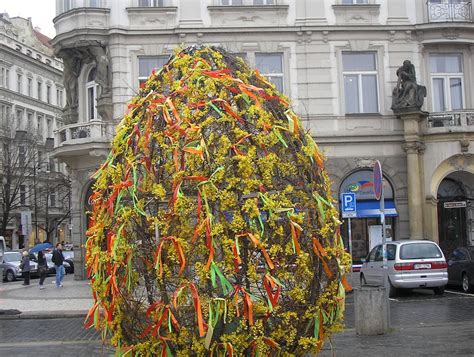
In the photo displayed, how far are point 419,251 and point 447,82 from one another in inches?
414

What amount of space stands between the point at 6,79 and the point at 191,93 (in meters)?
61.1

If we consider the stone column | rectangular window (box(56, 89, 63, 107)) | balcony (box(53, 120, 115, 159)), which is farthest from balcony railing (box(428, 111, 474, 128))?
rectangular window (box(56, 89, 63, 107))

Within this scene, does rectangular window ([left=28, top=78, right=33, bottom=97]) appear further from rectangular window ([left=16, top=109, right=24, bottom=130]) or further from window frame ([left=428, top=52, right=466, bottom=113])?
window frame ([left=428, top=52, right=466, bottom=113])

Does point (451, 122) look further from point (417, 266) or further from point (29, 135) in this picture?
point (29, 135)

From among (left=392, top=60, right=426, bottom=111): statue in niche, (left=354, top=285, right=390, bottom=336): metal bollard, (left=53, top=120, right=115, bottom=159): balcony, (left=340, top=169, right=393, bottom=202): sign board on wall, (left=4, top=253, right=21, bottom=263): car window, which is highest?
(left=392, top=60, right=426, bottom=111): statue in niche

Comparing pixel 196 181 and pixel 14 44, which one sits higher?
pixel 14 44

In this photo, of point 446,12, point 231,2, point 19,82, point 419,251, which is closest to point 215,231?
point 419,251

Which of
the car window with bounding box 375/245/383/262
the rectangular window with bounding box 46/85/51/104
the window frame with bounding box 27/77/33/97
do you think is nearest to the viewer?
the car window with bounding box 375/245/383/262

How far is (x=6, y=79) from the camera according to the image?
62.7 meters

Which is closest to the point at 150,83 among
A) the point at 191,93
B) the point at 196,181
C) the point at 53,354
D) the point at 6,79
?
the point at 191,93

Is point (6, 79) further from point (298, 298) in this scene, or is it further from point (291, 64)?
point (298, 298)

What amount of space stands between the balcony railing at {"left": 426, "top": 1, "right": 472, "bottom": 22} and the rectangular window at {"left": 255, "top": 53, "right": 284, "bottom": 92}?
590 centimetres

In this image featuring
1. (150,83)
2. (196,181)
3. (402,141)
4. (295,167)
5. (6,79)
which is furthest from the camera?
(6,79)

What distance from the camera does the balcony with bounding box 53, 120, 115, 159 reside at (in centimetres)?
2417
